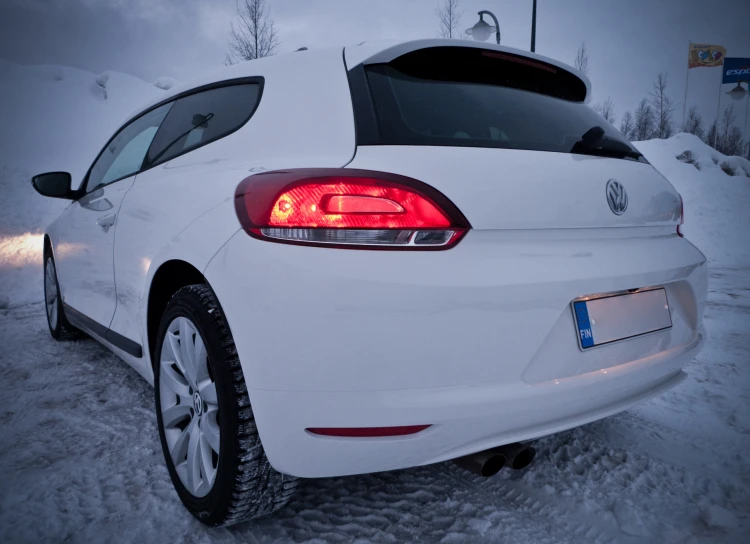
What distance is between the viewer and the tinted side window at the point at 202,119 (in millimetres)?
2020

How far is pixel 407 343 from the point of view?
1.33m

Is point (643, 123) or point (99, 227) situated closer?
point (99, 227)

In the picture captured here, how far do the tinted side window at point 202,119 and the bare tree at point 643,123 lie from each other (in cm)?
3959

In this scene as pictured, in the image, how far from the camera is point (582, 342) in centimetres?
153

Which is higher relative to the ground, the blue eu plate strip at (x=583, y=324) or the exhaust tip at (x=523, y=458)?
the blue eu plate strip at (x=583, y=324)

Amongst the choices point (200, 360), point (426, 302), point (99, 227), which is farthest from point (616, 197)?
point (99, 227)

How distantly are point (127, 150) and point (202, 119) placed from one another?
978 millimetres

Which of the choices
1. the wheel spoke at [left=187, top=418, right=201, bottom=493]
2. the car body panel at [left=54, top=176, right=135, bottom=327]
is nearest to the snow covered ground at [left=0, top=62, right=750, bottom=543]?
the wheel spoke at [left=187, top=418, right=201, bottom=493]

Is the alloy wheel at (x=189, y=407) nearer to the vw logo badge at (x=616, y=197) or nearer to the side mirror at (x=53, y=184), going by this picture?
the vw logo badge at (x=616, y=197)

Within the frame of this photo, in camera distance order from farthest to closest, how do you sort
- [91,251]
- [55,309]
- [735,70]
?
[735,70]
[55,309]
[91,251]

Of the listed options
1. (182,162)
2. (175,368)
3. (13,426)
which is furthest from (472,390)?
(13,426)

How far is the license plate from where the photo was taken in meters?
1.53

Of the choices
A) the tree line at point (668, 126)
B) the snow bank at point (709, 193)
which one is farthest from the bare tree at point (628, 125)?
the snow bank at point (709, 193)

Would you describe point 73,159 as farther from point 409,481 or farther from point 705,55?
point 705,55
